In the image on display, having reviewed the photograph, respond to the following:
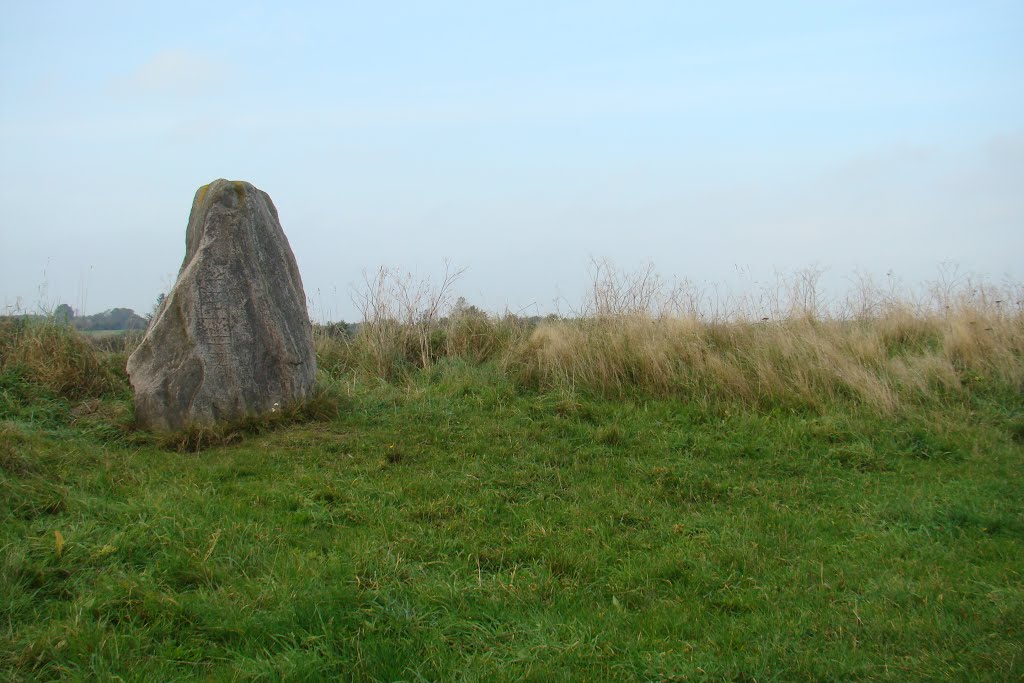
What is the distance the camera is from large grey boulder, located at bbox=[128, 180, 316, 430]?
7.04m

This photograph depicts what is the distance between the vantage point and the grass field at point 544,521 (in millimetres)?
3520

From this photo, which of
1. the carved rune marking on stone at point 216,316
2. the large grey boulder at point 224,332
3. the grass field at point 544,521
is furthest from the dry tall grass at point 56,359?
the carved rune marking on stone at point 216,316

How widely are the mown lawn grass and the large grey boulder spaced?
416 millimetres

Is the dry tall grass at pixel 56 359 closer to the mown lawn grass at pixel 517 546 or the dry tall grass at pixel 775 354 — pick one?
the mown lawn grass at pixel 517 546

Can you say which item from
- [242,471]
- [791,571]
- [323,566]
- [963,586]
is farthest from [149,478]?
[963,586]

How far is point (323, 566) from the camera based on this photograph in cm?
427

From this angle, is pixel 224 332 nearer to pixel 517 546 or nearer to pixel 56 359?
pixel 56 359

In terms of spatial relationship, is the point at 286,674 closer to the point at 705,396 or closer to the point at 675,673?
the point at 675,673

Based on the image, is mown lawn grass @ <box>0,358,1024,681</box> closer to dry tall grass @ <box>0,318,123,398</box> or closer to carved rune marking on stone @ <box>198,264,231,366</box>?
dry tall grass @ <box>0,318,123,398</box>

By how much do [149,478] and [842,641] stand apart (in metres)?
4.51

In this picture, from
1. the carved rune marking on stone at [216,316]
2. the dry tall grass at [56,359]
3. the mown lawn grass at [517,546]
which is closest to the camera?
the mown lawn grass at [517,546]

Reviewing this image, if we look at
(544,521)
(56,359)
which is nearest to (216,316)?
(56,359)

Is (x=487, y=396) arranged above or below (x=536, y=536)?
above

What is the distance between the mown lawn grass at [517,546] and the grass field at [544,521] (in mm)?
19
